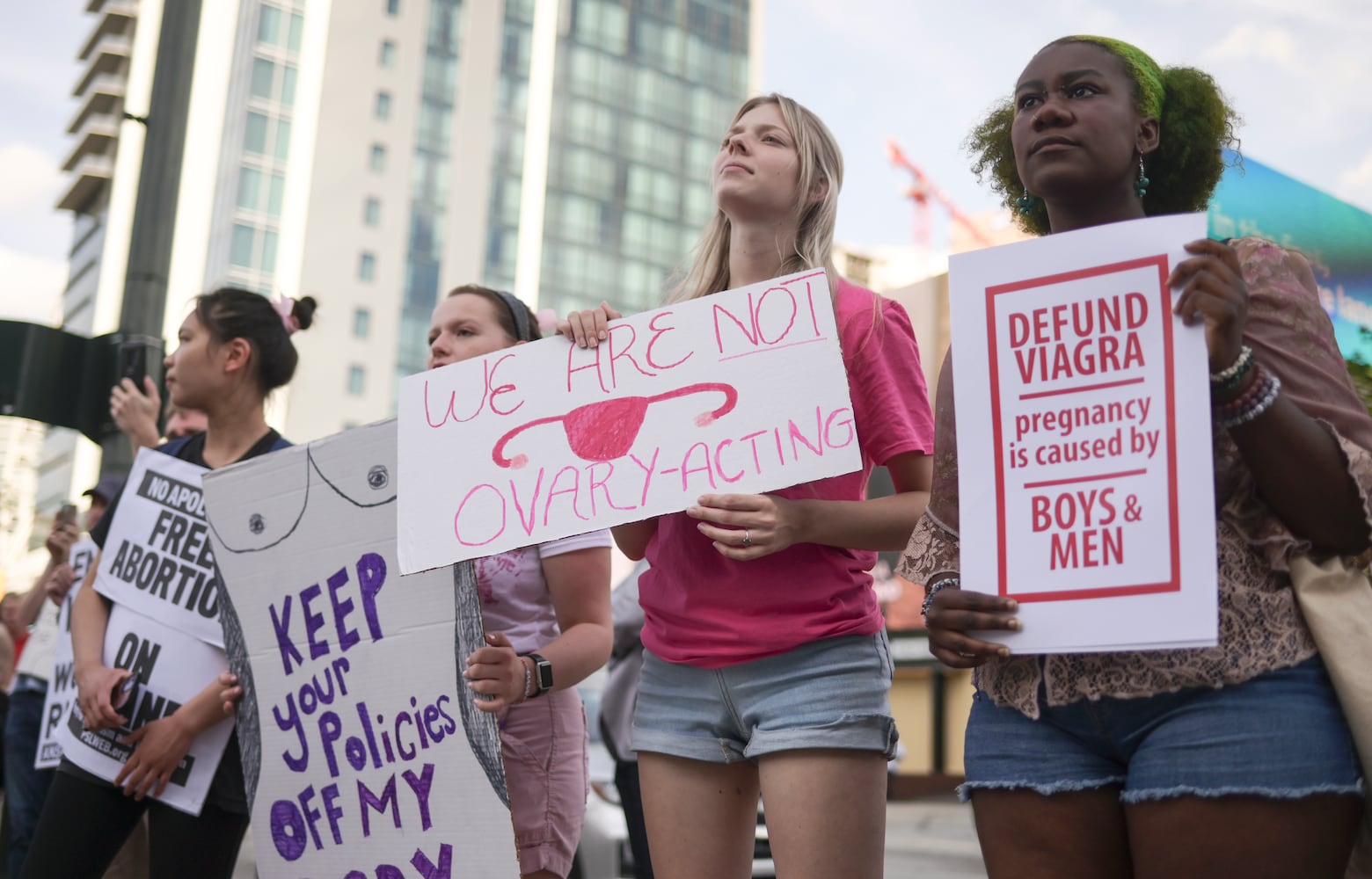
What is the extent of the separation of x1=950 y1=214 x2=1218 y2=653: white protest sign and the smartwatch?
1014mm

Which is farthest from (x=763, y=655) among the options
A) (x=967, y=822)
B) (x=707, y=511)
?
(x=967, y=822)

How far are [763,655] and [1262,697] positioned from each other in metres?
0.81

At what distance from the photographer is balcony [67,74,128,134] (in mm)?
64188

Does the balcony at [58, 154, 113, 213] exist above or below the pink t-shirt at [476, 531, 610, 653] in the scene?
above

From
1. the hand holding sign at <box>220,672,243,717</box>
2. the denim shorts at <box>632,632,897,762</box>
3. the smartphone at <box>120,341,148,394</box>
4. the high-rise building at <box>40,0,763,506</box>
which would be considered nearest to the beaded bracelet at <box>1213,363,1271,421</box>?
the denim shorts at <box>632,632,897,762</box>

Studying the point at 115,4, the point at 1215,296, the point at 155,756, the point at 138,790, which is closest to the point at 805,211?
the point at 1215,296

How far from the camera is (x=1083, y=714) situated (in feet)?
5.71

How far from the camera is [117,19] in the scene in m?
63.2

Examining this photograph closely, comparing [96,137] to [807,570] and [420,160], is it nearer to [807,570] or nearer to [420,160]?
[420,160]

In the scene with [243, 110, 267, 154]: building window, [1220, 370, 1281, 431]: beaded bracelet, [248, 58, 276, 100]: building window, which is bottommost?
[1220, 370, 1281, 431]: beaded bracelet

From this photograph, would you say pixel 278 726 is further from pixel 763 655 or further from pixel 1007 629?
pixel 1007 629

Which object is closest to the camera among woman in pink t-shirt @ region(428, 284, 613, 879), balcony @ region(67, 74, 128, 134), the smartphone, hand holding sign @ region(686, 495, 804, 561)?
hand holding sign @ region(686, 495, 804, 561)

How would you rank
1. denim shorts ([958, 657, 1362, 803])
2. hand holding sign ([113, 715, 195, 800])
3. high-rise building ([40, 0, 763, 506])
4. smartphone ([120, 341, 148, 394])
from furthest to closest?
high-rise building ([40, 0, 763, 506])
smartphone ([120, 341, 148, 394])
hand holding sign ([113, 715, 195, 800])
denim shorts ([958, 657, 1362, 803])

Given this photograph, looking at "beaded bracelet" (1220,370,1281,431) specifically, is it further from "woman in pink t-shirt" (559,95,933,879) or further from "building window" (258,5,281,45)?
"building window" (258,5,281,45)
